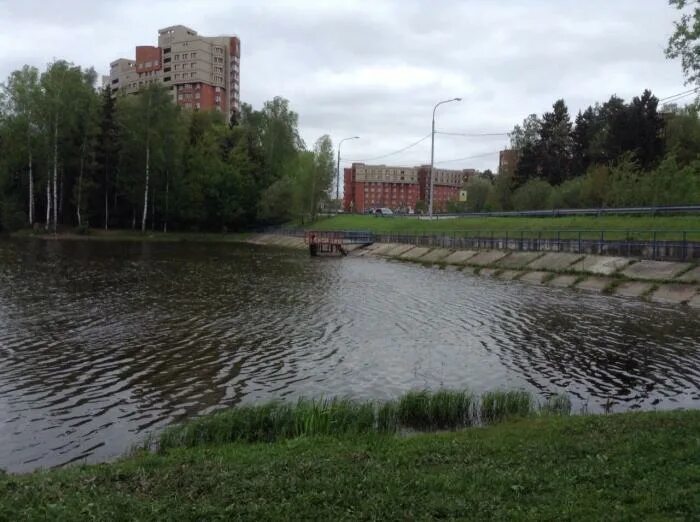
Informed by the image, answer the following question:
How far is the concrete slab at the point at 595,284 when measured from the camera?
3156 cm

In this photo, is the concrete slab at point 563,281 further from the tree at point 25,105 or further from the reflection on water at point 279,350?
the tree at point 25,105

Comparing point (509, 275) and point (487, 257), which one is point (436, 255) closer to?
point (487, 257)

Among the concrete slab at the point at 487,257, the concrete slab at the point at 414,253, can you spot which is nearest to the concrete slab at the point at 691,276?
the concrete slab at the point at 487,257

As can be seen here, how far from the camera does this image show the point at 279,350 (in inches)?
645

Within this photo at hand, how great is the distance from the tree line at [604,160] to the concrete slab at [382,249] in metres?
20.3

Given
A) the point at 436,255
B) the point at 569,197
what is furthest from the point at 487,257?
the point at 569,197

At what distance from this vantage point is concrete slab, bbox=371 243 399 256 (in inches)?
2363

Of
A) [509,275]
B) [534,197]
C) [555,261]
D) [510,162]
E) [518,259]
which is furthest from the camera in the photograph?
[510,162]

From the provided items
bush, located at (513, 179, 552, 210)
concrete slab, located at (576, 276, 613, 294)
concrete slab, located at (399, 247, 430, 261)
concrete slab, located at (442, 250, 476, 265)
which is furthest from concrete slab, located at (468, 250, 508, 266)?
bush, located at (513, 179, 552, 210)

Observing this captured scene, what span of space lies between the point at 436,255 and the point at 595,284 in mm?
19788

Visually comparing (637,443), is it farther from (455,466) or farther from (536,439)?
(455,466)

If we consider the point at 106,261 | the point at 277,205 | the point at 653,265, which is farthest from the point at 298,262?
the point at 277,205

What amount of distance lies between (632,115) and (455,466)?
74.4m

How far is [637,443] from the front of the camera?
784 centimetres
